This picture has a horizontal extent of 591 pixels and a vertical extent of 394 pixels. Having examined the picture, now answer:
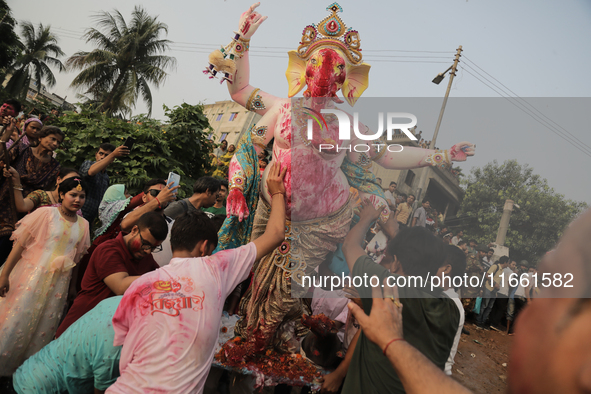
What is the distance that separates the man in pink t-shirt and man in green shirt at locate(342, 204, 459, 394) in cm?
68

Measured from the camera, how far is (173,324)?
5.50ft

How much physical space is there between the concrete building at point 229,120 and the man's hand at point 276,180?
24194 mm

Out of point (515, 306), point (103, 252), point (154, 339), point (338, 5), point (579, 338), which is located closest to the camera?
point (579, 338)

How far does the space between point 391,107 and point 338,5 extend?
103cm

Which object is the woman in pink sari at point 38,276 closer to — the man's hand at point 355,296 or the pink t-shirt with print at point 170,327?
the pink t-shirt with print at point 170,327

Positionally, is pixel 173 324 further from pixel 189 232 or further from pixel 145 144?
pixel 145 144

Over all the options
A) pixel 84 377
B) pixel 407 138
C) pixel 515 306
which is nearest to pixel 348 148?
pixel 407 138

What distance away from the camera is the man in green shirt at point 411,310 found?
154cm

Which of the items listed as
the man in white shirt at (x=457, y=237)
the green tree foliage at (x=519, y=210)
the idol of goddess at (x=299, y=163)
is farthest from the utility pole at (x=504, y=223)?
the idol of goddess at (x=299, y=163)

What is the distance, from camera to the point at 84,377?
2.02m

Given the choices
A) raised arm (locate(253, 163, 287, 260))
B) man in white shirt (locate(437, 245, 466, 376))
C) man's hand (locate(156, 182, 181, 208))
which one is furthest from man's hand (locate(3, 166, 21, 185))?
man in white shirt (locate(437, 245, 466, 376))

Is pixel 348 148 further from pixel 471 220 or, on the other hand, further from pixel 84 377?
pixel 84 377

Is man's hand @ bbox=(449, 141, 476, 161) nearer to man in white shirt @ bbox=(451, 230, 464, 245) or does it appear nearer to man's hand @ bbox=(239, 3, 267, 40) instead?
man in white shirt @ bbox=(451, 230, 464, 245)

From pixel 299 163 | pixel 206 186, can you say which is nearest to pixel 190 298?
pixel 299 163
